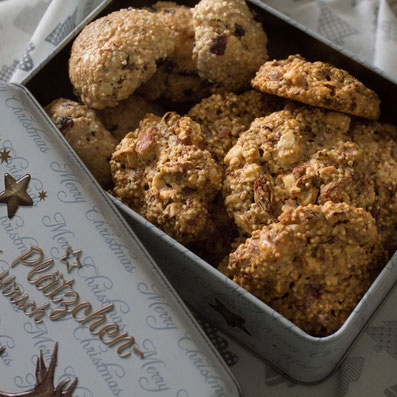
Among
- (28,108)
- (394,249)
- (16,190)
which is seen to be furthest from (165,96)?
(394,249)

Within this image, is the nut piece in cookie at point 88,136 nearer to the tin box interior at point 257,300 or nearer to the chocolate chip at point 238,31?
the tin box interior at point 257,300

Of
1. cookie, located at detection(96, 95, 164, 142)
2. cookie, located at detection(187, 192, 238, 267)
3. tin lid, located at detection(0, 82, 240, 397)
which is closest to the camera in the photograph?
tin lid, located at detection(0, 82, 240, 397)

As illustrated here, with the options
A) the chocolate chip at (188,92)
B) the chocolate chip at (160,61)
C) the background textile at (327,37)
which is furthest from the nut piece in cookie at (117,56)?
the background textile at (327,37)

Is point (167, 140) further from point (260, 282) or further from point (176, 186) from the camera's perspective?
point (260, 282)

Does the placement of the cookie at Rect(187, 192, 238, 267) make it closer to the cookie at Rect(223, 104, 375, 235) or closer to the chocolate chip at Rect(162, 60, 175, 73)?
the cookie at Rect(223, 104, 375, 235)

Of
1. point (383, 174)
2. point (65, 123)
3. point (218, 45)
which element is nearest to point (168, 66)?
point (218, 45)

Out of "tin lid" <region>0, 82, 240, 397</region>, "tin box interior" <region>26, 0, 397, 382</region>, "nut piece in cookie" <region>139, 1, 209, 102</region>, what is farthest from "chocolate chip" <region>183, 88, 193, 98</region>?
"tin lid" <region>0, 82, 240, 397</region>

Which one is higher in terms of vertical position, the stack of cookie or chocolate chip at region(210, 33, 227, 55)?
chocolate chip at region(210, 33, 227, 55)
